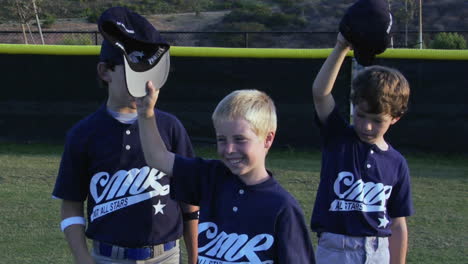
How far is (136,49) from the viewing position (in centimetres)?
238

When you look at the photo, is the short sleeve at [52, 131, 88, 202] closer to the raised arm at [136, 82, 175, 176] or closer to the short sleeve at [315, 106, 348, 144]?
the raised arm at [136, 82, 175, 176]

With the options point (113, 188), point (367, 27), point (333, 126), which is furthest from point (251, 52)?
point (113, 188)

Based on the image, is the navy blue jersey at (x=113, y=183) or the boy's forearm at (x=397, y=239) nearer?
the navy blue jersey at (x=113, y=183)

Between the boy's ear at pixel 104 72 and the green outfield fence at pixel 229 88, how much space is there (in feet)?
22.0

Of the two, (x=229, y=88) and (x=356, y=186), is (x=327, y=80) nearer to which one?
(x=356, y=186)

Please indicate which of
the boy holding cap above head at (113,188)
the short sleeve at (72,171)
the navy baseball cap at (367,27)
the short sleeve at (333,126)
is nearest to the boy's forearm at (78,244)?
the boy holding cap above head at (113,188)

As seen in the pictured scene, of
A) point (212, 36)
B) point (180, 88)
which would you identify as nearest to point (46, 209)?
point (180, 88)

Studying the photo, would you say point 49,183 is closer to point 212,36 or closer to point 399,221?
point 399,221

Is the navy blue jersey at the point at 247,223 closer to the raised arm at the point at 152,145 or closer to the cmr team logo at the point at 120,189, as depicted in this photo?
the raised arm at the point at 152,145

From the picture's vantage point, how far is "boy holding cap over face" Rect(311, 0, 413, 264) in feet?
9.96

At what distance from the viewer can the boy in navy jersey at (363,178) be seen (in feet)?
9.98

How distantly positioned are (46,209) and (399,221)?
4.08 metres

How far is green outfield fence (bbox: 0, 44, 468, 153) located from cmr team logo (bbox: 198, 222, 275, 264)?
276 inches

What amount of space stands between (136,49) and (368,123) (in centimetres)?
118
